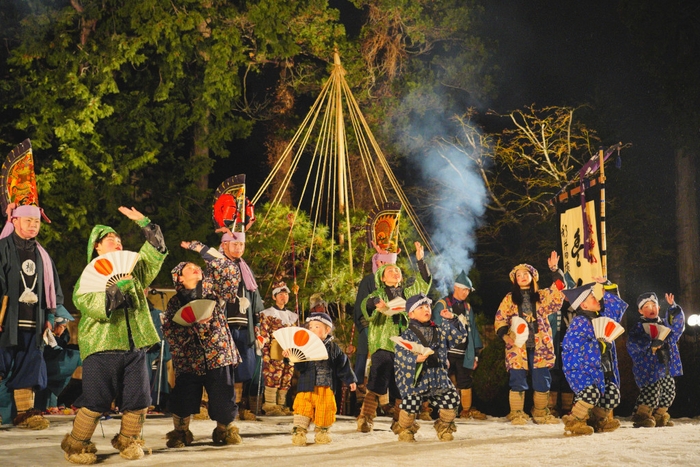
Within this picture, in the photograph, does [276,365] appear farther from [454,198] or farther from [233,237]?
[454,198]

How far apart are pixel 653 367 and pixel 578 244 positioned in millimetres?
1622

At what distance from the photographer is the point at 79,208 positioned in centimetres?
1487

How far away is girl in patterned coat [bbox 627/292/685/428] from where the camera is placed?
934cm

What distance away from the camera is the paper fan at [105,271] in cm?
626

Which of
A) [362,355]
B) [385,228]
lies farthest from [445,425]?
[385,228]

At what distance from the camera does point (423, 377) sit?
7.53 meters

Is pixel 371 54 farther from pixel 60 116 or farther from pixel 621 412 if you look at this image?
pixel 621 412

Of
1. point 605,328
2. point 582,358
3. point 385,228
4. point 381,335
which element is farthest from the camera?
point 385,228

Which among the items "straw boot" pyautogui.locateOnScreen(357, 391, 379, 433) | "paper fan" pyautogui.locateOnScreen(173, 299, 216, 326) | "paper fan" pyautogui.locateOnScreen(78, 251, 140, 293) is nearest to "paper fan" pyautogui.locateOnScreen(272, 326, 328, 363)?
"paper fan" pyautogui.locateOnScreen(173, 299, 216, 326)

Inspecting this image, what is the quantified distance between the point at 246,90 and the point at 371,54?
2882 mm

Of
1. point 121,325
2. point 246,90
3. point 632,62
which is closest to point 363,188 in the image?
point 246,90

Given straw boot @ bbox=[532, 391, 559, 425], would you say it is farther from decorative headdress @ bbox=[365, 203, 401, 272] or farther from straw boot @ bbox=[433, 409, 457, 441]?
decorative headdress @ bbox=[365, 203, 401, 272]

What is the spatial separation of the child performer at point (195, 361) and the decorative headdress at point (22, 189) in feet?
5.12

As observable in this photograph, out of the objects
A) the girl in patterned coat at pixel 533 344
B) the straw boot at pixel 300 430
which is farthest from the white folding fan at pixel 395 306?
the girl in patterned coat at pixel 533 344
